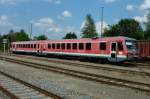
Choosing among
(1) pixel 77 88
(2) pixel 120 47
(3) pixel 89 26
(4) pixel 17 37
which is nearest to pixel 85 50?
(2) pixel 120 47

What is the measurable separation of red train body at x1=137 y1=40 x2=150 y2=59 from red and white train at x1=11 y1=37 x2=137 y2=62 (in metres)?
2.96

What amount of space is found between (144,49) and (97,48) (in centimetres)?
511

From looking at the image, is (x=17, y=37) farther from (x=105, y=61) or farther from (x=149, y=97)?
(x=149, y=97)

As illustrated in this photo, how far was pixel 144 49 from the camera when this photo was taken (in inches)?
1516

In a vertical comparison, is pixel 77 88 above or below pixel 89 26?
below

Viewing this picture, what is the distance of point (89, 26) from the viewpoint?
12056cm

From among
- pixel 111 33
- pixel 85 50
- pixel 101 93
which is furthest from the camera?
pixel 111 33

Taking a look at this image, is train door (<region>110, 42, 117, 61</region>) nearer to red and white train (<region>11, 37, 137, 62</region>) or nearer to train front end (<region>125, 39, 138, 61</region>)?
red and white train (<region>11, 37, 137, 62</region>)

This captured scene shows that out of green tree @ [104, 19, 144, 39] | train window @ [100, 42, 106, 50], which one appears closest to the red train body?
train window @ [100, 42, 106, 50]

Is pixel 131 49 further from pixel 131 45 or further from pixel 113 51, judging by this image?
pixel 113 51

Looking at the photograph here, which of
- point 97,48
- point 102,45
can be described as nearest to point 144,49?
point 102,45

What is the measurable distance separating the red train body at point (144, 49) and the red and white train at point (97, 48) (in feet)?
9.70

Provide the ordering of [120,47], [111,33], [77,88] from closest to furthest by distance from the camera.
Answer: [77,88], [120,47], [111,33]

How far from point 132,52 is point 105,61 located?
4103 mm
